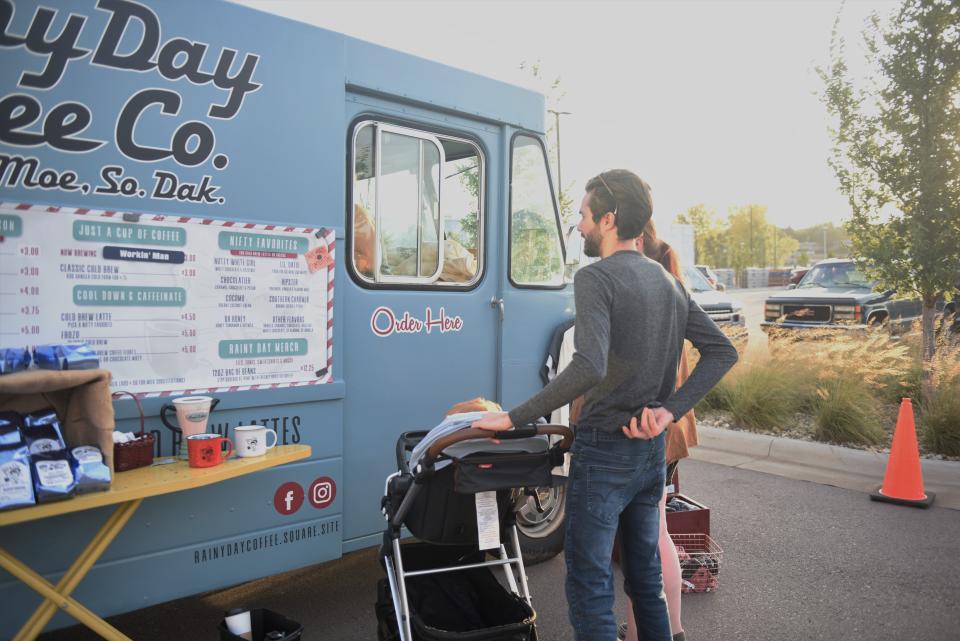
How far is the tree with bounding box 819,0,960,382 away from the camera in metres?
7.29

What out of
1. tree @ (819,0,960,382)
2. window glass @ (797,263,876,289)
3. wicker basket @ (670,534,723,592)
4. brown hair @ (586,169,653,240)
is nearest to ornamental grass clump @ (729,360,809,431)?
tree @ (819,0,960,382)

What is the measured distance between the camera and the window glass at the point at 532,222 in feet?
14.3

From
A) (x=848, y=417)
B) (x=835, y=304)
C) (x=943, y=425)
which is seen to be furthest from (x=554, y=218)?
(x=835, y=304)

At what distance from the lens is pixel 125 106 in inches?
109

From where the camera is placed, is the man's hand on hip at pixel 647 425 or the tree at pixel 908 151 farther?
the tree at pixel 908 151

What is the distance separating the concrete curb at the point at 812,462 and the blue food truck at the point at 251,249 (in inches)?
148

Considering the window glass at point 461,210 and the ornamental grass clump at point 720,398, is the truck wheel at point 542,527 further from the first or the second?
the ornamental grass clump at point 720,398

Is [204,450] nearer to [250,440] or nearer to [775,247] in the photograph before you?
[250,440]

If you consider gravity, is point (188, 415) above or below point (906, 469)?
above

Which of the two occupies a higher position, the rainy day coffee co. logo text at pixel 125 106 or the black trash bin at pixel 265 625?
the rainy day coffee co. logo text at pixel 125 106

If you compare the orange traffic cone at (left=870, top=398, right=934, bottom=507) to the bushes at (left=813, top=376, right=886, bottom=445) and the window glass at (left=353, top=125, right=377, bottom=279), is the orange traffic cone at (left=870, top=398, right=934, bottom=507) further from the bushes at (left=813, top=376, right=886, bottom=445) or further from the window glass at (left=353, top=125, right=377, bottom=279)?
the window glass at (left=353, top=125, right=377, bottom=279)

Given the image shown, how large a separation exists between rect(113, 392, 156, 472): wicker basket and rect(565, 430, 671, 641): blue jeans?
5.48 feet

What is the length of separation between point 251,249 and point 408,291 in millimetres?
909

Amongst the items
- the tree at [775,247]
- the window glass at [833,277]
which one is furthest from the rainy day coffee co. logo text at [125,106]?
the tree at [775,247]
